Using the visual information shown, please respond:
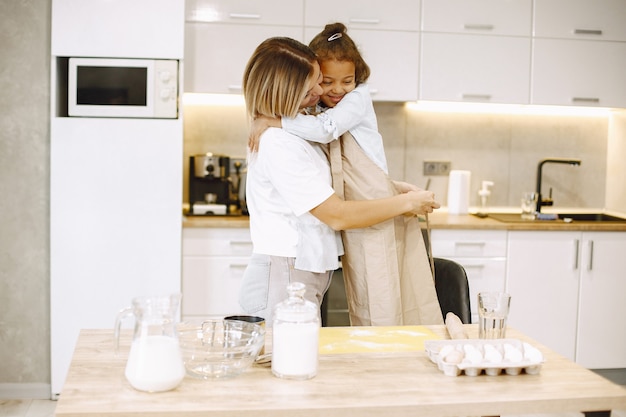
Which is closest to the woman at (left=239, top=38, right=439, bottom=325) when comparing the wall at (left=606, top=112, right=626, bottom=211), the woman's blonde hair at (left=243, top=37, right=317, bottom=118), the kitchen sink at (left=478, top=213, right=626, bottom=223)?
the woman's blonde hair at (left=243, top=37, right=317, bottom=118)

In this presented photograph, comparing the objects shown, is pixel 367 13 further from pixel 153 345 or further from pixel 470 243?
pixel 153 345

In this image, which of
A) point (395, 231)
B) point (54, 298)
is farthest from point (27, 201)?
point (395, 231)

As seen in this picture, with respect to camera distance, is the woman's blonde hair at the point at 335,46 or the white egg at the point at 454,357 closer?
the white egg at the point at 454,357

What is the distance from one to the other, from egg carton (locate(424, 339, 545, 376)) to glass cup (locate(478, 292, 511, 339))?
10cm

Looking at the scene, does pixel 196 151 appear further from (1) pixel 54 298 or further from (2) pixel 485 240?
(2) pixel 485 240

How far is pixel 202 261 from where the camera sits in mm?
3502

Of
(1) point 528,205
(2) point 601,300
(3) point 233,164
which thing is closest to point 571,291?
(2) point 601,300

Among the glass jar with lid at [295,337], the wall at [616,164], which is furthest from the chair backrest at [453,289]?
the wall at [616,164]

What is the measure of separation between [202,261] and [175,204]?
0.31m

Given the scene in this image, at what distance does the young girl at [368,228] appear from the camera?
2135 mm

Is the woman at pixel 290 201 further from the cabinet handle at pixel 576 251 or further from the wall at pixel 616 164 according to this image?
the wall at pixel 616 164

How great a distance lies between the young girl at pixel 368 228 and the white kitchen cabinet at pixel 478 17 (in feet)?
5.46

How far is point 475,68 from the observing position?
150 inches

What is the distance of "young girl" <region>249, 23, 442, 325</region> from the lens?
84.0 inches
